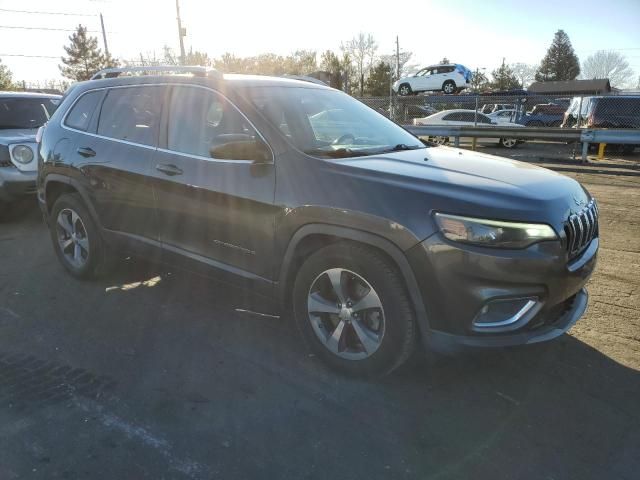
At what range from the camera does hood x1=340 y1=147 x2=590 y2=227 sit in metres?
2.61

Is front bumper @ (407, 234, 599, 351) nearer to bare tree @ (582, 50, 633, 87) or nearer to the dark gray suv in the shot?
the dark gray suv

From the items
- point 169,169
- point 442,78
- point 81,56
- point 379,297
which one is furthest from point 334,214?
point 81,56

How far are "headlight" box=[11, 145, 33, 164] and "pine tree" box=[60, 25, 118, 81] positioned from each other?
63164mm

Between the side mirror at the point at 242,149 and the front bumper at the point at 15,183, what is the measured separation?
15.6 ft

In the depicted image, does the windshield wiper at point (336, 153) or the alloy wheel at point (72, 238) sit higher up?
the windshield wiper at point (336, 153)

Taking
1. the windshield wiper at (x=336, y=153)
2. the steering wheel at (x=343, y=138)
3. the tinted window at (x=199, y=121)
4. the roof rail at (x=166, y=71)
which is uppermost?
the roof rail at (x=166, y=71)

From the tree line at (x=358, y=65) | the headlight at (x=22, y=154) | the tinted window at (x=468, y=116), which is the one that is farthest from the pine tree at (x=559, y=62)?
the headlight at (x=22, y=154)

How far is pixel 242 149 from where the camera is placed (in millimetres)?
3229

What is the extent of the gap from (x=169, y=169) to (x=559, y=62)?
8904 cm

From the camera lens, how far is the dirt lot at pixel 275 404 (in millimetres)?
2434

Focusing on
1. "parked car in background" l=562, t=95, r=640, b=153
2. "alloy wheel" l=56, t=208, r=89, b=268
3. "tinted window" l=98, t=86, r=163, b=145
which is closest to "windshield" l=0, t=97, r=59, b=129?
"alloy wheel" l=56, t=208, r=89, b=268

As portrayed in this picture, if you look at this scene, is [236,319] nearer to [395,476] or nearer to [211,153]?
[211,153]

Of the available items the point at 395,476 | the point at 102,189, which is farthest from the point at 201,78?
the point at 395,476

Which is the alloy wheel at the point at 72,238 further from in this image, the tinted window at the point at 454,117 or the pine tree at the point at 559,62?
the pine tree at the point at 559,62
